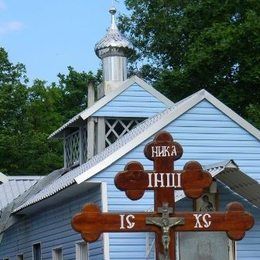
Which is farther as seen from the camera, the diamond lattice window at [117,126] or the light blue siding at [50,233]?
the diamond lattice window at [117,126]

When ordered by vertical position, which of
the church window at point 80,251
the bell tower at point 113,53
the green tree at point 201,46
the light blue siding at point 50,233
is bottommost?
the church window at point 80,251

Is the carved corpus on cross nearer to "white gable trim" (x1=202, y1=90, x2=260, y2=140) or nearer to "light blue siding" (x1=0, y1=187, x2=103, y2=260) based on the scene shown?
"light blue siding" (x1=0, y1=187, x2=103, y2=260)

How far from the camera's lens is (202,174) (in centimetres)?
931

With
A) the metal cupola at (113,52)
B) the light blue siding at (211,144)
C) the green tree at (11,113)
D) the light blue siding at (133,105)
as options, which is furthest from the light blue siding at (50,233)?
the green tree at (11,113)

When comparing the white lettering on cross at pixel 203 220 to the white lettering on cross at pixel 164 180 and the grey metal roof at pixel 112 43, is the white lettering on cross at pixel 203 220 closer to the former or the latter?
the white lettering on cross at pixel 164 180

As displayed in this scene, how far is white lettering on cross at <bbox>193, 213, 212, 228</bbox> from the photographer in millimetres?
9406

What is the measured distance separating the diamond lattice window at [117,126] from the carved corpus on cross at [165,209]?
13210mm

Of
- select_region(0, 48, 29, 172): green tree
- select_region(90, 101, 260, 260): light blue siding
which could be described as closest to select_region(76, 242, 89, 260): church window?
select_region(90, 101, 260, 260): light blue siding

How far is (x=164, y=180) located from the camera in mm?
9375

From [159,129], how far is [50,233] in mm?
5003

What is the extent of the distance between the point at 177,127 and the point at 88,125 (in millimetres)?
3799

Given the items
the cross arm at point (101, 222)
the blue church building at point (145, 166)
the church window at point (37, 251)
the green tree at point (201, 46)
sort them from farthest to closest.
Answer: the green tree at point (201, 46) → the church window at point (37, 251) → the blue church building at point (145, 166) → the cross arm at point (101, 222)

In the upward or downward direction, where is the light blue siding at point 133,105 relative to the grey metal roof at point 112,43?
downward

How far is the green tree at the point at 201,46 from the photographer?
32344 millimetres
